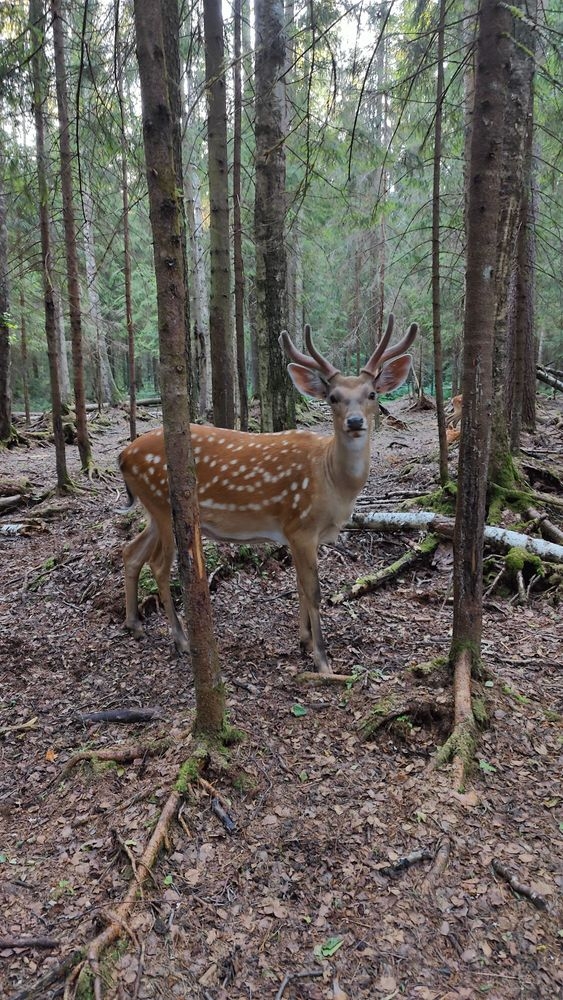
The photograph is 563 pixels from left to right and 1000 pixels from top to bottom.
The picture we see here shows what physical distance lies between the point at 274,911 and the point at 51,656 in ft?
11.2

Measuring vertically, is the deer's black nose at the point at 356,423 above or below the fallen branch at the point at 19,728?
above

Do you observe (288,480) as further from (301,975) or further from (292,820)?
(301,975)

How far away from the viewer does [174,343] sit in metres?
3.09

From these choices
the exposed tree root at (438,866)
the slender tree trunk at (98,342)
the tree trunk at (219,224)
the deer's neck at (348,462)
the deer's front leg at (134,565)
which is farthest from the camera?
the slender tree trunk at (98,342)

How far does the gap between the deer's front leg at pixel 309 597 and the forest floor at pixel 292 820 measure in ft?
0.70

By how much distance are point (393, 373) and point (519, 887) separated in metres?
3.55

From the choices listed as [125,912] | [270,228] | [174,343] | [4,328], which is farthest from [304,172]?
[125,912]

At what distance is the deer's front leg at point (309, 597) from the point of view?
471 centimetres

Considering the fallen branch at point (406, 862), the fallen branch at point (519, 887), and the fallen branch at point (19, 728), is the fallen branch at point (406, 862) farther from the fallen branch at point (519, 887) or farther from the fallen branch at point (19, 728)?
the fallen branch at point (19, 728)

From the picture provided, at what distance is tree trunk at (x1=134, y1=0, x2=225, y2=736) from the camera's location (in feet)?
9.33

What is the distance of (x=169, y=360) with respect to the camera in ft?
10.2

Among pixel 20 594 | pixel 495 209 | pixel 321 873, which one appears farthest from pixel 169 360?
pixel 20 594

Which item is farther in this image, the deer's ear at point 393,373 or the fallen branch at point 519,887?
the deer's ear at point 393,373

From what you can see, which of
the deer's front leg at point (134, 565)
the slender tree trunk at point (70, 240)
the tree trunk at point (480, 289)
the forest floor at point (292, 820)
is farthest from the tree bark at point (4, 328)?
the tree trunk at point (480, 289)
